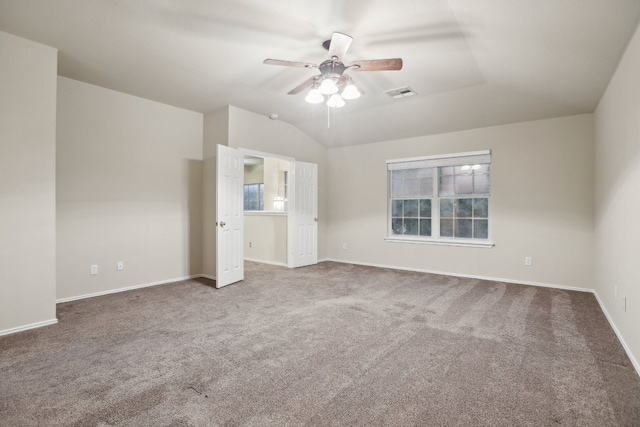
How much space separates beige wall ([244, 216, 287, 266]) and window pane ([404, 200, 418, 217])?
2327 millimetres

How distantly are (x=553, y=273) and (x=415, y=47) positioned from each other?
3678 mm

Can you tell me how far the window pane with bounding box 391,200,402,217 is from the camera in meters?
6.00

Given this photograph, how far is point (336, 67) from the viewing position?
9.81ft

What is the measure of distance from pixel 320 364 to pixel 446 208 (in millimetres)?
4020

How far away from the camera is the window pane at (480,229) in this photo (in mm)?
5109

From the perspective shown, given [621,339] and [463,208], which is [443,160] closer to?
[463,208]

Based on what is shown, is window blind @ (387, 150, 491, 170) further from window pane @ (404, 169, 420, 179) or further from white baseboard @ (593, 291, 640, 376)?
white baseboard @ (593, 291, 640, 376)

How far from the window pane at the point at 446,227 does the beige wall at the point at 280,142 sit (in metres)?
2.37

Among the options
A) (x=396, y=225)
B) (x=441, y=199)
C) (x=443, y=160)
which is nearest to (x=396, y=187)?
(x=396, y=225)

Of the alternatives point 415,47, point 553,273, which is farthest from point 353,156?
point 553,273

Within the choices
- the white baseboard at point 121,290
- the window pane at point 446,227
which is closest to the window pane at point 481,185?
the window pane at point 446,227

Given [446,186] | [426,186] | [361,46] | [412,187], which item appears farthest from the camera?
[412,187]

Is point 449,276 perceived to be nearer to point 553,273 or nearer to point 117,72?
point 553,273

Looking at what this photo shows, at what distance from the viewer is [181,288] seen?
4.46m
